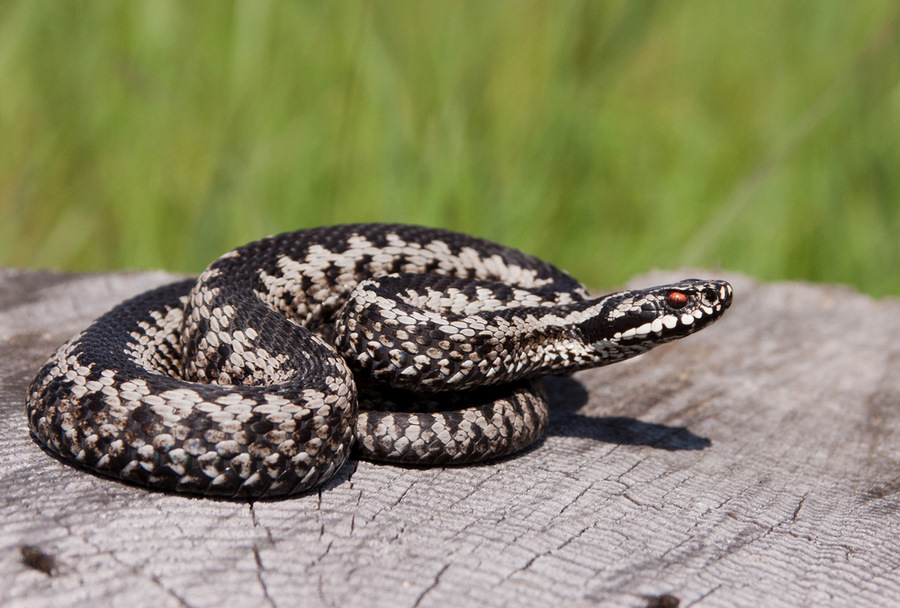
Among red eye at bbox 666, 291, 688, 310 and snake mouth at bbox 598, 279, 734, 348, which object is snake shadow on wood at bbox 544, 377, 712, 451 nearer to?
snake mouth at bbox 598, 279, 734, 348

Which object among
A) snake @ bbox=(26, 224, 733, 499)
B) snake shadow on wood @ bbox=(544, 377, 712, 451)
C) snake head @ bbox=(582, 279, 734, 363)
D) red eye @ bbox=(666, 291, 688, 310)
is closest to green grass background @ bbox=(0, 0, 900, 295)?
snake @ bbox=(26, 224, 733, 499)

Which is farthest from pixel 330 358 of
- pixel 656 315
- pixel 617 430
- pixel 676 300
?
pixel 676 300

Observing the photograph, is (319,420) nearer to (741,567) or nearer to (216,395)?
(216,395)

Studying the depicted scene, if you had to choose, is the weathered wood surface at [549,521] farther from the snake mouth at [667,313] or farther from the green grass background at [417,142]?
the green grass background at [417,142]

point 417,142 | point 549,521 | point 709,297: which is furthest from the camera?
point 417,142

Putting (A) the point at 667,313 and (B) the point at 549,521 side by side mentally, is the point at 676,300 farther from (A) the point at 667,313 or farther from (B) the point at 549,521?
(B) the point at 549,521

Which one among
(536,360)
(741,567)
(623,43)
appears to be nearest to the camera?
(741,567)

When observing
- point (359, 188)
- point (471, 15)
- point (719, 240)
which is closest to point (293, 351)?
point (359, 188)
